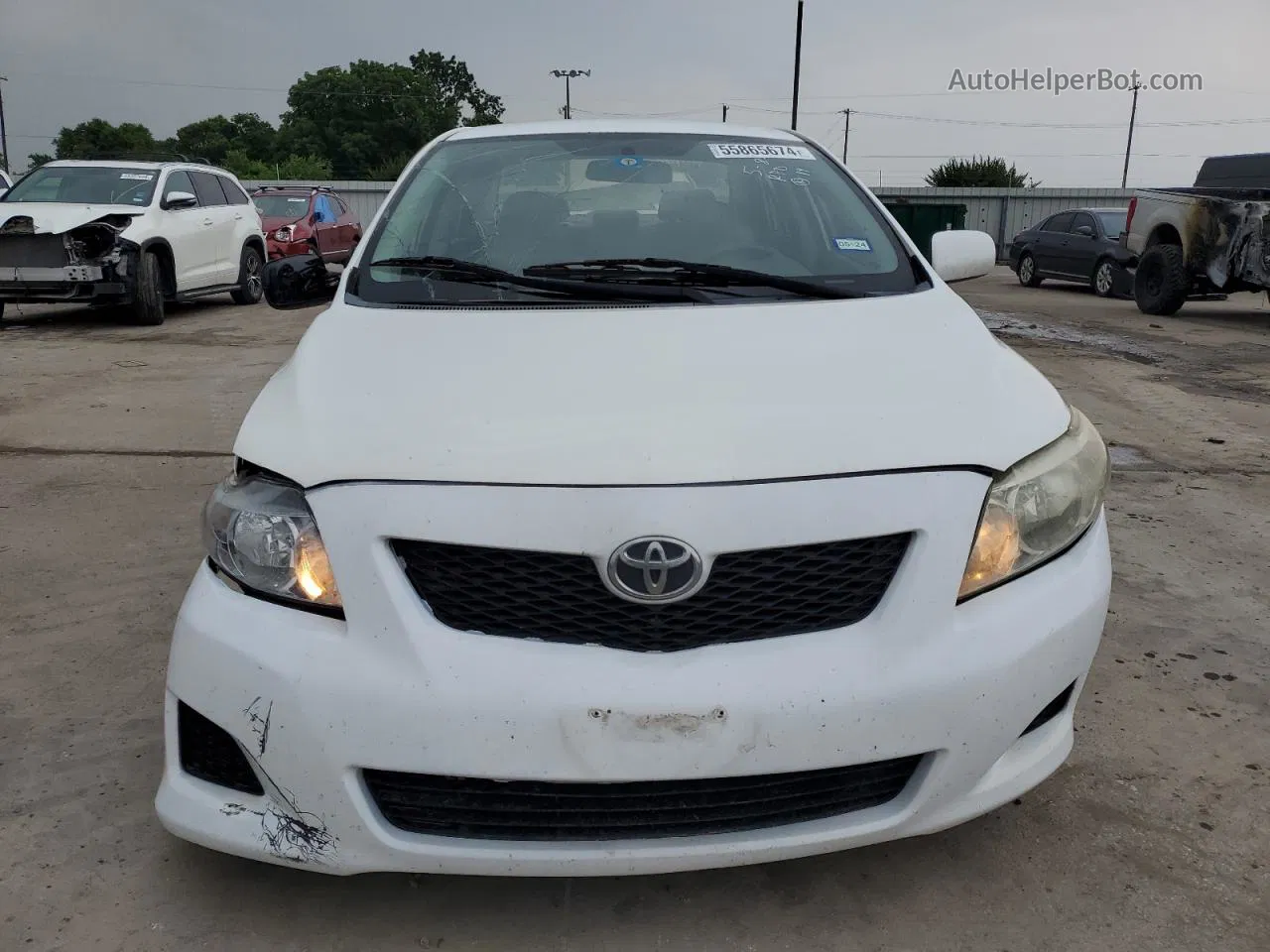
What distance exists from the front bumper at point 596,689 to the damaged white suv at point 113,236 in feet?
30.7

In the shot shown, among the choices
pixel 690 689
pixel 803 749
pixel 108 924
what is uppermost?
pixel 690 689

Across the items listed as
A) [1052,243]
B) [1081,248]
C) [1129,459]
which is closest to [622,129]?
[1129,459]

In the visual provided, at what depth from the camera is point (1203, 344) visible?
10047 mm

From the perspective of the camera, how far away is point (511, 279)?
2.53m

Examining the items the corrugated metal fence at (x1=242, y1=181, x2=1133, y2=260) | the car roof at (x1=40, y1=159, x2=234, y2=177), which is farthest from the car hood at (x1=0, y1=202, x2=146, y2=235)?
the corrugated metal fence at (x1=242, y1=181, x2=1133, y2=260)

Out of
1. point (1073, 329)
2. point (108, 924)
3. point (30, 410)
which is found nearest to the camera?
point (108, 924)

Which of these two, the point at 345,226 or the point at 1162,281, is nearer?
the point at 1162,281

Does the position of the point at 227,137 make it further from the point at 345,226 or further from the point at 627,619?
the point at 627,619

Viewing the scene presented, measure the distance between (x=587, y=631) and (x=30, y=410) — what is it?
6041 millimetres

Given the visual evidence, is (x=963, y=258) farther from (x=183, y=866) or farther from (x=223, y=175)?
(x=223, y=175)

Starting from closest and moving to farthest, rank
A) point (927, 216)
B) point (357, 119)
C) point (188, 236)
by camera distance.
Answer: point (188, 236), point (927, 216), point (357, 119)

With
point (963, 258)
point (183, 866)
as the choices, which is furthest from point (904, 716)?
point (963, 258)

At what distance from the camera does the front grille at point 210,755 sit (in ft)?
5.84

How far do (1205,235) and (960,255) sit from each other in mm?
9830
